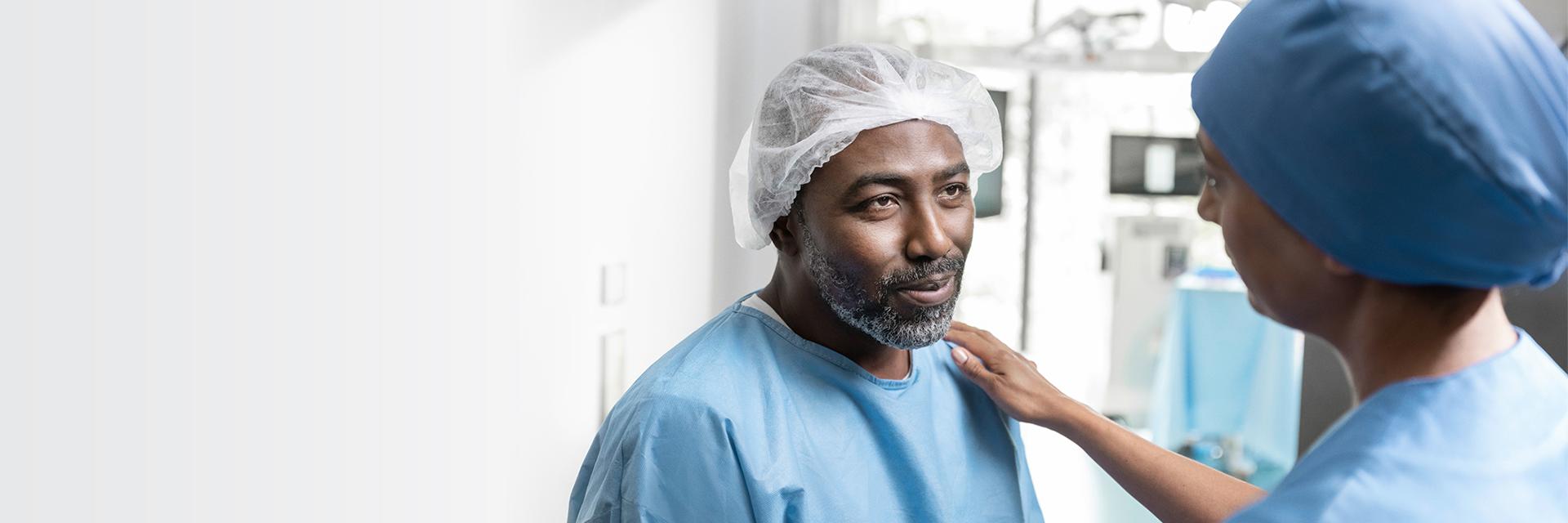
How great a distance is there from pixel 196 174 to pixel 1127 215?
4127 millimetres

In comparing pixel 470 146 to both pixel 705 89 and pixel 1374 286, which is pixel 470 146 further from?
pixel 705 89

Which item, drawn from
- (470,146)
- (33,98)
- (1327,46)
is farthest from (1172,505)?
(33,98)

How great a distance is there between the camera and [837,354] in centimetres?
129

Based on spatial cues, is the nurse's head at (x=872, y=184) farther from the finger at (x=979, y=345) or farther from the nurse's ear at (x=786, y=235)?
the finger at (x=979, y=345)

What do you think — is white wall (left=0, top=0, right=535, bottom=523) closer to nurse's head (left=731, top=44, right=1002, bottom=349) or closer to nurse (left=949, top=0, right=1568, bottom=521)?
nurse's head (left=731, top=44, right=1002, bottom=349)

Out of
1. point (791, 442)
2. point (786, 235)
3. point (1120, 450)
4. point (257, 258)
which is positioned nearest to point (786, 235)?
point (786, 235)

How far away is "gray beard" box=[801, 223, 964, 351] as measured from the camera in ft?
4.02

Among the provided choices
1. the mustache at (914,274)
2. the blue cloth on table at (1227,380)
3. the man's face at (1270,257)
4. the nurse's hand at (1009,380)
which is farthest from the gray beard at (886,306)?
the blue cloth on table at (1227,380)

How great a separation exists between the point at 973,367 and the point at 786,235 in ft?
0.85

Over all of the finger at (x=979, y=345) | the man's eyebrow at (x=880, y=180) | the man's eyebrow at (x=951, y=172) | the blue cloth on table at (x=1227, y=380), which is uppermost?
the man's eyebrow at (x=951, y=172)

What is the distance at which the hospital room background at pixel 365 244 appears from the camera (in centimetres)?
87

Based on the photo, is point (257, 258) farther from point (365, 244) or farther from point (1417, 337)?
point (1417, 337)

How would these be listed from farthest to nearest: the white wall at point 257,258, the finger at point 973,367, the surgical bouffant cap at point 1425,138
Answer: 1. the finger at point 973,367
2. the white wall at point 257,258
3. the surgical bouffant cap at point 1425,138

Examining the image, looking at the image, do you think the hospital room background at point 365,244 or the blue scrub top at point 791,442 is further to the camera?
the blue scrub top at point 791,442
